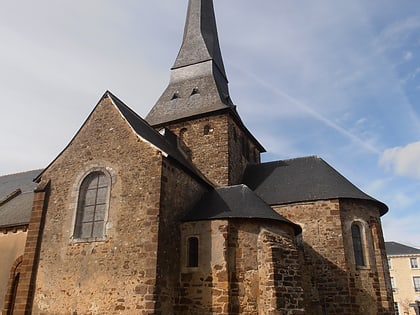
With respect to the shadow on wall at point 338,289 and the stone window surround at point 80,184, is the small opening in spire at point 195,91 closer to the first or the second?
the stone window surround at point 80,184

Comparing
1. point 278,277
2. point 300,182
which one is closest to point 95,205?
point 278,277

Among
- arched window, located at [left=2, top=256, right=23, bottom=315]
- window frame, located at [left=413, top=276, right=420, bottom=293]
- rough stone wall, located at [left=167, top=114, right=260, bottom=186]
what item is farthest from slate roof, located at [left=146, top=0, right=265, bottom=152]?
window frame, located at [left=413, top=276, right=420, bottom=293]

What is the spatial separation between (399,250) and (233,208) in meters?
32.4

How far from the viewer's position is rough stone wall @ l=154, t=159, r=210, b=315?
34.1 ft

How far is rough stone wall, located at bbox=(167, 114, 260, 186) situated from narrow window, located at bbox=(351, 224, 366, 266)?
17.2 feet

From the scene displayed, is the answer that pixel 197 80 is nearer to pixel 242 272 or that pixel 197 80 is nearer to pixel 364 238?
pixel 364 238

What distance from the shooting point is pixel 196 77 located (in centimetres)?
2003

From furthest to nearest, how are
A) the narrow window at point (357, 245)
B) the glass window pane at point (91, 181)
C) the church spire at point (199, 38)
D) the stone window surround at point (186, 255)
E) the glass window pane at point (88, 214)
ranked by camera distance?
the church spire at point (199, 38) → the narrow window at point (357, 245) → the glass window pane at point (91, 181) → the glass window pane at point (88, 214) → the stone window surround at point (186, 255)

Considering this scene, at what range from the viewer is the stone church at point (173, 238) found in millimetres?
10484

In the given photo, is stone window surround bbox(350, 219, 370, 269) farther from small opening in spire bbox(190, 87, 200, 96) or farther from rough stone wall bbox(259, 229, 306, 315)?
small opening in spire bbox(190, 87, 200, 96)

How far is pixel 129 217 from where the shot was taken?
11055 mm

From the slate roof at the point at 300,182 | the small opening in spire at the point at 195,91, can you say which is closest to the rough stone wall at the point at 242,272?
the slate roof at the point at 300,182

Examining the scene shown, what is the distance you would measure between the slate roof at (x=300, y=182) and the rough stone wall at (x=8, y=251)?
9398 mm

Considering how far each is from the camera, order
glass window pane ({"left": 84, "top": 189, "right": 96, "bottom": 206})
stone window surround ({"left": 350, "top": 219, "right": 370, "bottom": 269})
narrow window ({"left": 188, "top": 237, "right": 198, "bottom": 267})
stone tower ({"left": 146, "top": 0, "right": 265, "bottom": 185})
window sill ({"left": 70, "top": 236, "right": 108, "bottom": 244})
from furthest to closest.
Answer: stone tower ({"left": 146, "top": 0, "right": 265, "bottom": 185}), stone window surround ({"left": 350, "top": 219, "right": 370, "bottom": 269}), glass window pane ({"left": 84, "top": 189, "right": 96, "bottom": 206}), narrow window ({"left": 188, "top": 237, "right": 198, "bottom": 267}), window sill ({"left": 70, "top": 236, "right": 108, "bottom": 244})
